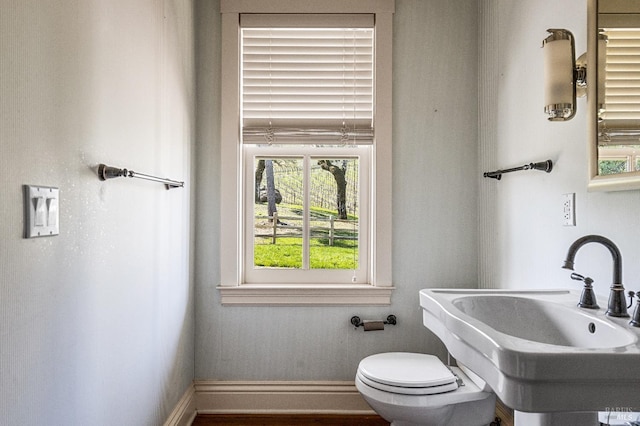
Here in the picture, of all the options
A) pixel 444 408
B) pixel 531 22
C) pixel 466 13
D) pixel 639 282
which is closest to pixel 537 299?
pixel 639 282

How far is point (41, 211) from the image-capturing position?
911 mm

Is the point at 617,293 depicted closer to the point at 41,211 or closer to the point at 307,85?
the point at 41,211

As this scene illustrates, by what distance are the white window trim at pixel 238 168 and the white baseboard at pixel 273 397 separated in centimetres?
42

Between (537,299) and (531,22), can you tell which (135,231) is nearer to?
(537,299)

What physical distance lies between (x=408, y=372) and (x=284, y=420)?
A: 0.79 meters

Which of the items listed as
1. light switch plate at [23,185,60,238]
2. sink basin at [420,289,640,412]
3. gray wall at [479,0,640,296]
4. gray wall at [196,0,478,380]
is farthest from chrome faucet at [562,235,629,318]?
light switch plate at [23,185,60,238]

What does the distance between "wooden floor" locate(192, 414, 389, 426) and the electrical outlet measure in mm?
1265

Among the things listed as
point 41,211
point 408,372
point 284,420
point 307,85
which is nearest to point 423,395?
point 408,372

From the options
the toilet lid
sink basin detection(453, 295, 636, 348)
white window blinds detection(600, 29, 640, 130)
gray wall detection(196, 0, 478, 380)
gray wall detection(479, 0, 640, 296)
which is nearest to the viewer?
sink basin detection(453, 295, 636, 348)

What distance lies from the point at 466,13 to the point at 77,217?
2.02 meters

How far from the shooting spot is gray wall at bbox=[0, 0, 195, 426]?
0.84 meters

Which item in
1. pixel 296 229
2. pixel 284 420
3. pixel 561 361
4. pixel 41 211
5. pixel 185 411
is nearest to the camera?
pixel 561 361

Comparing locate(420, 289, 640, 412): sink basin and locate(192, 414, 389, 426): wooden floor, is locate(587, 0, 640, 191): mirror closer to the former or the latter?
locate(420, 289, 640, 412): sink basin

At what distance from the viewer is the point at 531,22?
5.58 ft
